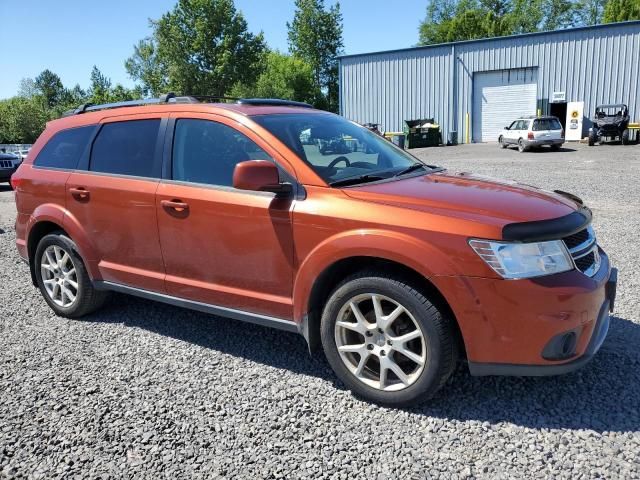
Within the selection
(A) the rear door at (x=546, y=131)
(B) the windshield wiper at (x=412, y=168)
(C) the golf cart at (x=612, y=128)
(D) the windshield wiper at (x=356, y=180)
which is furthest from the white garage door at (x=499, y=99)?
(D) the windshield wiper at (x=356, y=180)

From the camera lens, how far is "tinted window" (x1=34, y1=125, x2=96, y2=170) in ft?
14.7

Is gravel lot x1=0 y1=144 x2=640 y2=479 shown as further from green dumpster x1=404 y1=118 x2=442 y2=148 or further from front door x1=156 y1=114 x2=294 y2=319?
green dumpster x1=404 y1=118 x2=442 y2=148

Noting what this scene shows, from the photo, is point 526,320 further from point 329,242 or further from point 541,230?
point 329,242

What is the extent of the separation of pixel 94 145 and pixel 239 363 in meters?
2.17

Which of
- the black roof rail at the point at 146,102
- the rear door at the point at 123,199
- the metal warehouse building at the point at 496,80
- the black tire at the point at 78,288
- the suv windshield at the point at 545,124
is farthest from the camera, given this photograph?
the metal warehouse building at the point at 496,80

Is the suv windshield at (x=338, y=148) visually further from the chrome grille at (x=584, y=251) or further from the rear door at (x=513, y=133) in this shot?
the rear door at (x=513, y=133)

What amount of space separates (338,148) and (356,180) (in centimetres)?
55

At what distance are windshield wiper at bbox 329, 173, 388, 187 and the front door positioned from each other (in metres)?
0.31

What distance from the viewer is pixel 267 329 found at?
14.1ft

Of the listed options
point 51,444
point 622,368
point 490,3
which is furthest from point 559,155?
point 490,3

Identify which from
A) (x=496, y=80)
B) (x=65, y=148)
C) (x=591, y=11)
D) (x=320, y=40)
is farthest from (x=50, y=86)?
(x=65, y=148)

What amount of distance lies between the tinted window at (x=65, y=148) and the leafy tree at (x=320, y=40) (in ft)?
209

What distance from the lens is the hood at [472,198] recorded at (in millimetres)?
2848

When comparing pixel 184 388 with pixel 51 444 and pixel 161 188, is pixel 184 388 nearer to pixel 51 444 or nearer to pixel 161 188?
pixel 51 444
